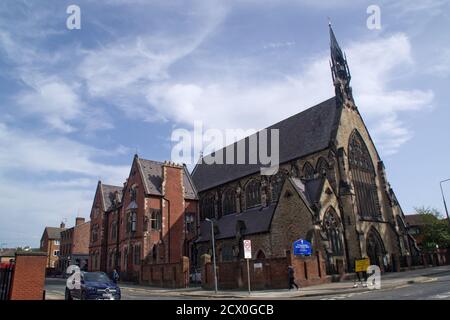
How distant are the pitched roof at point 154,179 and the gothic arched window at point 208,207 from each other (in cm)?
237

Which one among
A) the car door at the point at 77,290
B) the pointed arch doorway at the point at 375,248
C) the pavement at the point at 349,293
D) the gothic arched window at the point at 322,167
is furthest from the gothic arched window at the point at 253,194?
the car door at the point at 77,290

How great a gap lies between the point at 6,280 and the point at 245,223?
27.4m

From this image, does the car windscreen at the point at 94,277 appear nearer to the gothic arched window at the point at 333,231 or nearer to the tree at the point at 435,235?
the gothic arched window at the point at 333,231

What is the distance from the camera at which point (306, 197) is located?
106 feet

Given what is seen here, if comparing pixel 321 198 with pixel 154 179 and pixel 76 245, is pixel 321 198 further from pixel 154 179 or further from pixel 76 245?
pixel 76 245

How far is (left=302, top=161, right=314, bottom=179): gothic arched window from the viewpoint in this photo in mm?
37384

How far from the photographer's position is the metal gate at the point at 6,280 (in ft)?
40.3

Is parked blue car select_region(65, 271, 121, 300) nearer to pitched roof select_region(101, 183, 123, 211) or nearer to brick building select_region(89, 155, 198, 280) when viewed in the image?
brick building select_region(89, 155, 198, 280)

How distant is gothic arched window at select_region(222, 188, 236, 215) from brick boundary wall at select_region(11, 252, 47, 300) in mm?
33342

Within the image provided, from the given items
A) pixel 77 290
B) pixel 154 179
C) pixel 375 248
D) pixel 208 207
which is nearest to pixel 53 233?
pixel 208 207

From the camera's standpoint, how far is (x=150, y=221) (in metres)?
39.7
